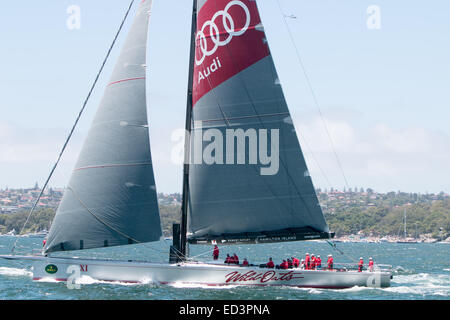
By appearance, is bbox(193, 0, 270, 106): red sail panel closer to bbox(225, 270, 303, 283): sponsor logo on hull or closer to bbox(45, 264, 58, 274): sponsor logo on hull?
bbox(225, 270, 303, 283): sponsor logo on hull

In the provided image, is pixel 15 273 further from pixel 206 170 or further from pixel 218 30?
pixel 218 30

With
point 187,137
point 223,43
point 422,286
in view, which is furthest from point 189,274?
point 422,286

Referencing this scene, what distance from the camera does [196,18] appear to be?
2992 centimetres

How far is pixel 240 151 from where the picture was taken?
29859mm

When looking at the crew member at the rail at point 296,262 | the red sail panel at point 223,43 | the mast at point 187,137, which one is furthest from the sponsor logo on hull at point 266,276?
the red sail panel at point 223,43

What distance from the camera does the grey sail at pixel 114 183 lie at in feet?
95.3

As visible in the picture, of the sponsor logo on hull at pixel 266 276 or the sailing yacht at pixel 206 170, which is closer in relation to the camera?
the sponsor logo on hull at pixel 266 276

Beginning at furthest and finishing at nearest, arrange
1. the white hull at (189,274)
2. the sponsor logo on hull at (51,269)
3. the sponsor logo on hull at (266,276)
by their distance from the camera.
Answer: the sponsor logo on hull at (51,269) < the sponsor logo on hull at (266,276) < the white hull at (189,274)

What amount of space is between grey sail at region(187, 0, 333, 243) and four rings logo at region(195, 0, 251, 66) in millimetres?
43

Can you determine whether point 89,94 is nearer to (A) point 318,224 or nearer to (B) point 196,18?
(B) point 196,18

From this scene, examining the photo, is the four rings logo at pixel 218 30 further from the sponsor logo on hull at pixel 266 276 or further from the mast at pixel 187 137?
the sponsor logo on hull at pixel 266 276

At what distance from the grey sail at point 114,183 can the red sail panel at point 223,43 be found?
261cm

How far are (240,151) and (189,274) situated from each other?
5.68 m
